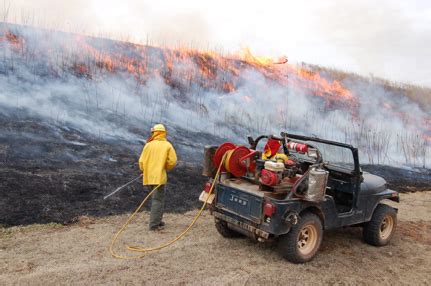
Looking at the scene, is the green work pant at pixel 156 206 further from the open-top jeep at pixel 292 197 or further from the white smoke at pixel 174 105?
the white smoke at pixel 174 105

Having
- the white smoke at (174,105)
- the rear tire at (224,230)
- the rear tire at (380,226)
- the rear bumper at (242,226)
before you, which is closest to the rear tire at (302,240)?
the rear bumper at (242,226)

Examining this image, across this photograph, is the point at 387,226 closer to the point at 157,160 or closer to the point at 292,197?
the point at 292,197

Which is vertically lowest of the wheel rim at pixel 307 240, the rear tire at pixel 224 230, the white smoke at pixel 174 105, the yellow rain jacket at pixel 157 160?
the rear tire at pixel 224 230

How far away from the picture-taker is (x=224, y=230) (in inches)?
233

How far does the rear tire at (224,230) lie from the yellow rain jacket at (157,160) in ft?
3.67

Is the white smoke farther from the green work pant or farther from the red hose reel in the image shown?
the red hose reel

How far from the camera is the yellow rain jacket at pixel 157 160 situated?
6059 millimetres

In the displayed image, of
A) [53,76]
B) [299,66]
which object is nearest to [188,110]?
[53,76]

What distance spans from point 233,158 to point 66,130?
706 cm

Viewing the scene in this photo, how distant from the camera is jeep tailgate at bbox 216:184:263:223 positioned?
498cm

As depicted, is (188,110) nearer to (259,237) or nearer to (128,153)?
(128,153)

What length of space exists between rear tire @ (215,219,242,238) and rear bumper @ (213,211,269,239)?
325 mm

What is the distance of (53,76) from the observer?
13.8 meters

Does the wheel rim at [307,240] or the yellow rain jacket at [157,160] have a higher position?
the yellow rain jacket at [157,160]
